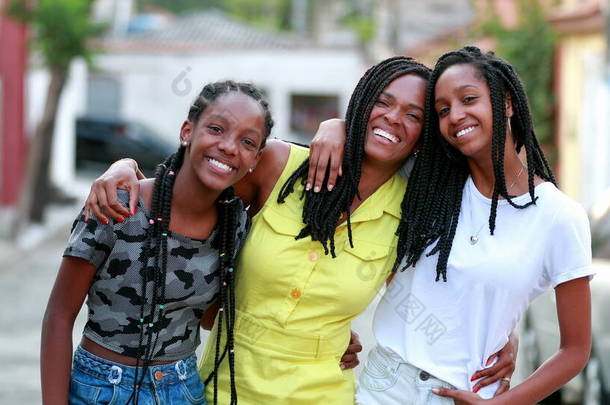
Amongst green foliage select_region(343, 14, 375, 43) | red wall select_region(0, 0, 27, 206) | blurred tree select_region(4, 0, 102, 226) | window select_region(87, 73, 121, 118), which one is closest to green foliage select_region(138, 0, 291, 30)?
green foliage select_region(343, 14, 375, 43)

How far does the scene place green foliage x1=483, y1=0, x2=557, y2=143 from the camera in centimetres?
1633

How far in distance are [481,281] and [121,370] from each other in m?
1.07

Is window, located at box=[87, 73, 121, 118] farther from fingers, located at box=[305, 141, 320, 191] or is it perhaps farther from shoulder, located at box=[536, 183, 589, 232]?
shoulder, located at box=[536, 183, 589, 232]

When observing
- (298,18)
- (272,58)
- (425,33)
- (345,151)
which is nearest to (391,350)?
(345,151)

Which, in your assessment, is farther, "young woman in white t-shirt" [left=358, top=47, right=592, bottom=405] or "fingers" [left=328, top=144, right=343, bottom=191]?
"fingers" [left=328, top=144, right=343, bottom=191]

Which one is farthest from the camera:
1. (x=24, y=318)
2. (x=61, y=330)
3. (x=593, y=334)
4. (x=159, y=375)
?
(x=24, y=318)

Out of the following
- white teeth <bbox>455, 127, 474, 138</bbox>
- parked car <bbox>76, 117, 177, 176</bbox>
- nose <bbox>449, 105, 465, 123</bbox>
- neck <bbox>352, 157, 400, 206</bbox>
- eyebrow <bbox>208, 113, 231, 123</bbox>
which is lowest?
parked car <bbox>76, 117, 177, 176</bbox>

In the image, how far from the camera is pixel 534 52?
646 inches

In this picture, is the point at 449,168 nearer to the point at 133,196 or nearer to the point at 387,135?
the point at 387,135

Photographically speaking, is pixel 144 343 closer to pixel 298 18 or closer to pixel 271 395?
pixel 271 395

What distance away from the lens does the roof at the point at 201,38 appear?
86.4ft

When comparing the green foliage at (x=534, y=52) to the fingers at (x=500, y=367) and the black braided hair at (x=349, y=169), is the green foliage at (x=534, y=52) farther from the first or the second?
the fingers at (x=500, y=367)

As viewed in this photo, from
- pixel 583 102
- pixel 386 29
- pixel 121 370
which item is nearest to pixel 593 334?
pixel 121 370

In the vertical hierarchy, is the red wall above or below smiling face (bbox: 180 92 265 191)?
below
